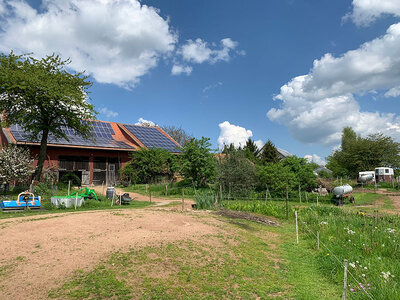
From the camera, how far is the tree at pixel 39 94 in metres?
18.8

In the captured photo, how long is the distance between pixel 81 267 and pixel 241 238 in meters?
4.91

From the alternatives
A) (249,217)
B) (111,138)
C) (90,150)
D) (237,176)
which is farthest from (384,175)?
(90,150)

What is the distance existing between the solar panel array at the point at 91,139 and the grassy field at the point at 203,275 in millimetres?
21295

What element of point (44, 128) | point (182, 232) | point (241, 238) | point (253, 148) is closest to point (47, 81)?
point (44, 128)

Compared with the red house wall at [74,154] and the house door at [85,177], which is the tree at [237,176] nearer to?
the red house wall at [74,154]

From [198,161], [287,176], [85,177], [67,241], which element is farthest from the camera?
[85,177]

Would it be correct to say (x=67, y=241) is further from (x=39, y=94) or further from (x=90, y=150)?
(x=90, y=150)

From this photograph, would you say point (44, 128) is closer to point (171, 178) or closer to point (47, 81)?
point (47, 81)

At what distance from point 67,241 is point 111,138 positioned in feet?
92.1

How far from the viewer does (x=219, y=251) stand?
7.17 metres

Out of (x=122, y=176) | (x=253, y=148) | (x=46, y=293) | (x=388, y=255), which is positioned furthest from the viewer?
(x=253, y=148)

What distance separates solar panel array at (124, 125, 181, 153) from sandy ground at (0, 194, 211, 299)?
75.7 feet

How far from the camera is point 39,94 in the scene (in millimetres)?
19562

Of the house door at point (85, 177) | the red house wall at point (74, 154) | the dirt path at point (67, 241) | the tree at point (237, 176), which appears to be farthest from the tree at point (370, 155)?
the dirt path at point (67, 241)
